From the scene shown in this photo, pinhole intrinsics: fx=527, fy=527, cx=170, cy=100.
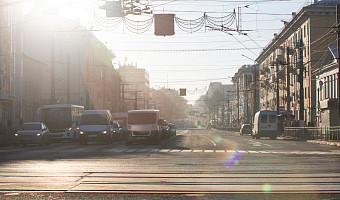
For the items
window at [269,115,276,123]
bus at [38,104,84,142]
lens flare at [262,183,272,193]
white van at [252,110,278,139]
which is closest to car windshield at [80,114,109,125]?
bus at [38,104,84,142]

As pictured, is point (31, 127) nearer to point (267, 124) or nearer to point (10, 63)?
point (267, 124)

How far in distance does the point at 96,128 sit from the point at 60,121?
7.81 m

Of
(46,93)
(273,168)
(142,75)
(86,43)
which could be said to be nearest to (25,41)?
(46,93)

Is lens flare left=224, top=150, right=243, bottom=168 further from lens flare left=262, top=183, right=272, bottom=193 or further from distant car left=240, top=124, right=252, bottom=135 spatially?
distant car left=240, top=124, right=252, bottom=135

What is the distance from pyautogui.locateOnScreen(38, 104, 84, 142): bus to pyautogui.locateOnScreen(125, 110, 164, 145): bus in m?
9.00

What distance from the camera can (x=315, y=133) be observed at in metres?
41.0

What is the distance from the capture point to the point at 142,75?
18800 cm

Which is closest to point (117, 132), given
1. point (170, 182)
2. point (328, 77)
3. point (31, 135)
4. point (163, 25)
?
point (31, 135)

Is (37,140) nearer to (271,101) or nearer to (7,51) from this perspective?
(7,51)

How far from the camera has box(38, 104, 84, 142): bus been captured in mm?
39656

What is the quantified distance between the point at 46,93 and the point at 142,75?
10585 centimetres

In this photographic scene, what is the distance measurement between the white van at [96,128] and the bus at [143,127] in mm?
2027

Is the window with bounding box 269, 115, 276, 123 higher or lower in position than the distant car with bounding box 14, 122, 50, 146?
higher

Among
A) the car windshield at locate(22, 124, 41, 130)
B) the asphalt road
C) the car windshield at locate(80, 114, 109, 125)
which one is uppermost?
the car windshield at locate(80, 114, 109, 125)
